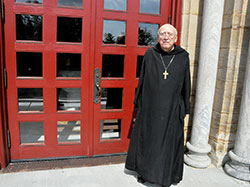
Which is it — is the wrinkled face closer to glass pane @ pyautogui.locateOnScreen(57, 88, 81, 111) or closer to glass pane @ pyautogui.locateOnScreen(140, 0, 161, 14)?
glass pane @ pyautogui.locateOnScreen(140, 0, 161, 14)

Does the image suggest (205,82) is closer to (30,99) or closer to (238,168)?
(238,168)

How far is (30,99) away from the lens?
2.57 m

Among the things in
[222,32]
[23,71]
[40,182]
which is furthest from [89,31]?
[40,182]

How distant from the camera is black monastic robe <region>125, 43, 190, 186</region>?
6.87 feet

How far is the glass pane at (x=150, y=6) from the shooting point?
2629mm

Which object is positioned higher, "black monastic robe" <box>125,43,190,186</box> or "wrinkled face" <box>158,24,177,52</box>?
"wrinkled face" <box>158,24,177,52</box>

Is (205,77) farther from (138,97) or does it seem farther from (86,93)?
(86,93)

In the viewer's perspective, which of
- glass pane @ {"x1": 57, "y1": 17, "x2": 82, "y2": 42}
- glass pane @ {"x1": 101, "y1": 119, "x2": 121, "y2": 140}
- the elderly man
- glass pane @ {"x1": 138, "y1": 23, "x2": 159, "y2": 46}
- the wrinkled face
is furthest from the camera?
glass pane @ {"x1": 101, "y1": 119, "x2": 121, "y2": 140}

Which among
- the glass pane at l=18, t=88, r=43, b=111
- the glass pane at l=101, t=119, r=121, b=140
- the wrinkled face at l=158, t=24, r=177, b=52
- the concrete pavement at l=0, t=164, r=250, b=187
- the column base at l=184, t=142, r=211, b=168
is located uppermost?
the wrinkled face at l=158, t=24, r=177, b=52

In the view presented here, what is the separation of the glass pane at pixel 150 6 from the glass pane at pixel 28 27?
4.10 feet

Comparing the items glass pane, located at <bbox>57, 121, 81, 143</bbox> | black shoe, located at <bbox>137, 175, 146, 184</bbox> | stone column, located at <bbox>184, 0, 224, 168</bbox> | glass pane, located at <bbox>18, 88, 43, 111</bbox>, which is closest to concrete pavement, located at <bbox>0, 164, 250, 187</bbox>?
black shoe, located at <bbox>137, 175, 146, 184</bbox>

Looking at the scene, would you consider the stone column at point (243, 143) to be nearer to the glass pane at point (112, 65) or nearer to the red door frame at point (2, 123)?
the glass pane at point (112, 65)

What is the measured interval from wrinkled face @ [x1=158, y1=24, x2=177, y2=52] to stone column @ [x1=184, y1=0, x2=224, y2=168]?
64cm

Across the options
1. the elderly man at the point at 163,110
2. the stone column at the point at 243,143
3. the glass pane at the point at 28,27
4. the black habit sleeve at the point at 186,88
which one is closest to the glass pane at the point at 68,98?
the glass pane at the point at 28,27
